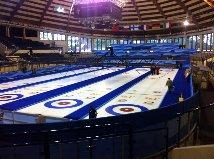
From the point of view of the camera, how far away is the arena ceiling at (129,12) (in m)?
28.0

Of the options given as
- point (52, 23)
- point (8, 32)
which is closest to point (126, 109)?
point (8, 32)

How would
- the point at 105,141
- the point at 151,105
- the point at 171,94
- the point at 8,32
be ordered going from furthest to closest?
the point at 8,32, the point at 171,94, the point at 151,105, the point at 105,141

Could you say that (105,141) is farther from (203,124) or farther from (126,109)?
(203,124)

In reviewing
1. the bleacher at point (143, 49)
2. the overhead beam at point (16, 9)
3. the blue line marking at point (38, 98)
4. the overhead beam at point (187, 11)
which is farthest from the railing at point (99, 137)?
the overhead beam at point (187, 11)

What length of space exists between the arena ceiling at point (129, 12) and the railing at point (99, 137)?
75.1 ft

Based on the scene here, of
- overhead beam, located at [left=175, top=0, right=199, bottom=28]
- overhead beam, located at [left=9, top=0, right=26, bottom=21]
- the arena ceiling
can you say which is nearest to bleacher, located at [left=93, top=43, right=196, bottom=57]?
the arena ceiling

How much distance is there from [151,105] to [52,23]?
26486mm

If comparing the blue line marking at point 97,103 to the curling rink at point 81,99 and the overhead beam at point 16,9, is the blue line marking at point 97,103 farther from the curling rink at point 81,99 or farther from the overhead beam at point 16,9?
the overhead beam at point 16,9

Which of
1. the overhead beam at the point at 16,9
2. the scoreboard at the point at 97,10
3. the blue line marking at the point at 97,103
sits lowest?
the blue line marking at the point at 97,103

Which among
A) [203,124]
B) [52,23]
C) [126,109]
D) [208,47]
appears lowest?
[203,124]

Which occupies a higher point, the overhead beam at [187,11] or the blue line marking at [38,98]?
the overhead beam at [187,11]

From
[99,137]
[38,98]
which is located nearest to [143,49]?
[38,98]

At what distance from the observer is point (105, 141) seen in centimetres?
583

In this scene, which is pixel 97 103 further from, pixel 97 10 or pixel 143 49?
pixel 143 49
